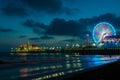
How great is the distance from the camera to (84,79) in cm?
1698

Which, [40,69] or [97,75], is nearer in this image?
[97,75]

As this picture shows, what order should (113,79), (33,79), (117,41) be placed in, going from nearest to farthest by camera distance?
(113,79) < (33,79) < (117,41)

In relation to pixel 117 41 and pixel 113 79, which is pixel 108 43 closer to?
pixel 117 41

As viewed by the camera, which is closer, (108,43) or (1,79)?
(1,79)

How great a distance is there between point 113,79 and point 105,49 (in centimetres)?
17935

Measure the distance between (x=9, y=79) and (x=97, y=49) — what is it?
590 ft

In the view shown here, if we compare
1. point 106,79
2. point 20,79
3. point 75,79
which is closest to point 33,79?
point 20,79

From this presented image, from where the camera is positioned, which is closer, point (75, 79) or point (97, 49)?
point (75, 79)

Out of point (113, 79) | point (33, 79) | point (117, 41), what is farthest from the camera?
point (117, 41)

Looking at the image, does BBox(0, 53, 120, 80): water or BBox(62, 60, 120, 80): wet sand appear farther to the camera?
BBox(0, 53, 120, 80): water

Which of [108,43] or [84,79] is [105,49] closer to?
[108,43]

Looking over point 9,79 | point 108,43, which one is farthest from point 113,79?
point 108,43

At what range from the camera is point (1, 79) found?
21312 millimetres

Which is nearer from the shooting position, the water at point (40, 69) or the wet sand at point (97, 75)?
the wet sand at point (97, 75)
